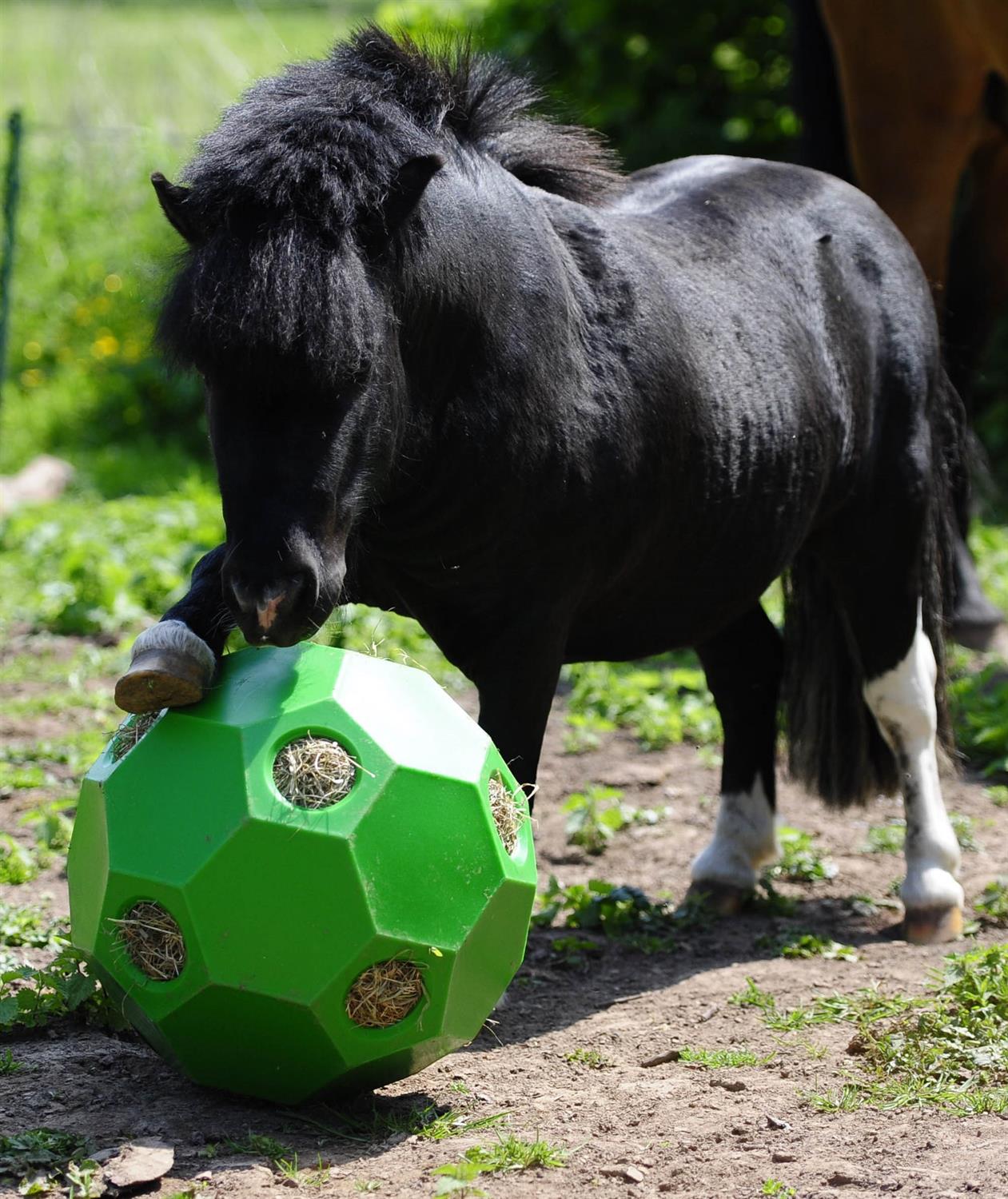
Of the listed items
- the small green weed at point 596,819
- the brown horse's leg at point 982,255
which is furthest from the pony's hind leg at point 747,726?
the brown horse's leg at point 982,255

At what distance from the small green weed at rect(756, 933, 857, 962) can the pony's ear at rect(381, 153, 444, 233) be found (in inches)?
91.6

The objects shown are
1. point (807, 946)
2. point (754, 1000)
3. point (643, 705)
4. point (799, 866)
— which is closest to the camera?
point (754, 1000)

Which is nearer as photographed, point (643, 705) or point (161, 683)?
point (161, 683)

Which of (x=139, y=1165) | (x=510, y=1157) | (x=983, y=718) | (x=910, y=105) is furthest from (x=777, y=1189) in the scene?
(x=910, y=105)

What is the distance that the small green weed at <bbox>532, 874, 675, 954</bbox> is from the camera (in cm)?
445

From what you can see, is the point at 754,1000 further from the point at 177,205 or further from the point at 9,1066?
the point at 177,205

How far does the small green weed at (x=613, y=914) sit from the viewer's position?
4.45 m

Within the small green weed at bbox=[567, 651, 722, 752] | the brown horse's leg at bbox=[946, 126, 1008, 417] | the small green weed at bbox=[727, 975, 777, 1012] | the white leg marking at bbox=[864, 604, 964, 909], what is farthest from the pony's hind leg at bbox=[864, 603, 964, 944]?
the brown horse's leg at bbox=[946, 126, 1008, 417]

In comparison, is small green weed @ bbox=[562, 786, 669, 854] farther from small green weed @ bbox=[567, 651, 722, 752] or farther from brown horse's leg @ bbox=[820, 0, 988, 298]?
brown horse's leg @ bbox=[820, 0, 988, 298]

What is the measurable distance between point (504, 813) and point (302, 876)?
0.48 meters

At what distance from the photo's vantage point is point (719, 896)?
474 cm

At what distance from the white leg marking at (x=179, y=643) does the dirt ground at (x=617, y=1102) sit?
34.3 inches

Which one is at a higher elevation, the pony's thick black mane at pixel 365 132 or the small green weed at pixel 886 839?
the pony's thick black mane at pixel 365 132

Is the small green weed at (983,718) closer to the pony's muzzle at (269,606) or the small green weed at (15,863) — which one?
the small green weed at (15,863)
